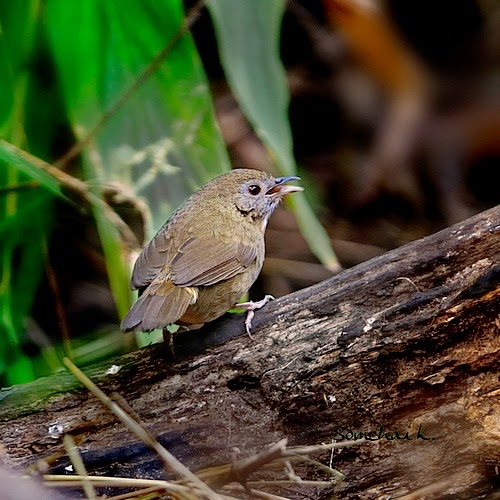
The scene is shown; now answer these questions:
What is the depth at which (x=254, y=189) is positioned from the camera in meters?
3.73

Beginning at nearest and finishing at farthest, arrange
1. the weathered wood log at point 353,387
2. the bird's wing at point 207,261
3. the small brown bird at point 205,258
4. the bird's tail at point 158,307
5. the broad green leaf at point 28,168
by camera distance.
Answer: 1. the weathered wood log at point 353,387
2. the bird's tail at point 158,307
3. the small brown bird at point 205,258
4. the bird's wing at point 207,261
5. the broad green leaf at point 28,168

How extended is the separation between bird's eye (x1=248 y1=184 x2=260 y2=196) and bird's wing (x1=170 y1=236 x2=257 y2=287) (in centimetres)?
41

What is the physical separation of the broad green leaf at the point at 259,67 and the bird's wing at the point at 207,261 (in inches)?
25.3

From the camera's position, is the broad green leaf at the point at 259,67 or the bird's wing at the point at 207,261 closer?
the bird's wing at the point at 207,261

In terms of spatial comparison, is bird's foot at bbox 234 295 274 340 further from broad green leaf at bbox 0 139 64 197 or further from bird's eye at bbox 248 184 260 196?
broad green leaf at bbox 0 139 64 197

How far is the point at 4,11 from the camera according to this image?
4.36 meters

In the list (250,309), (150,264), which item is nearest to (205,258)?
(150,264)

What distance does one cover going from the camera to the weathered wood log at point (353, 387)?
261 cm

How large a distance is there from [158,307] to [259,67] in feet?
4.97

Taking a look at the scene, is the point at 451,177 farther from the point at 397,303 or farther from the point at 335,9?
the point at 397,303

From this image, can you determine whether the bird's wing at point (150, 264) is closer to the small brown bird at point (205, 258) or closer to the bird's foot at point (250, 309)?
the small brown bird at point (205, 258)

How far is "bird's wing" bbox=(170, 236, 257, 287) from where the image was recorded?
310 centimetres

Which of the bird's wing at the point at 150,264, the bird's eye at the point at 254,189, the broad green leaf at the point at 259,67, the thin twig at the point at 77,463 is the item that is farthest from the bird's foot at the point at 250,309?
the broad green leaf at the point at 259,67

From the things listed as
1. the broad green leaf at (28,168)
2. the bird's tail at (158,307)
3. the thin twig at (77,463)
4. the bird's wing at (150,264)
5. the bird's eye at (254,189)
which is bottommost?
the thin twig at (77,463)
